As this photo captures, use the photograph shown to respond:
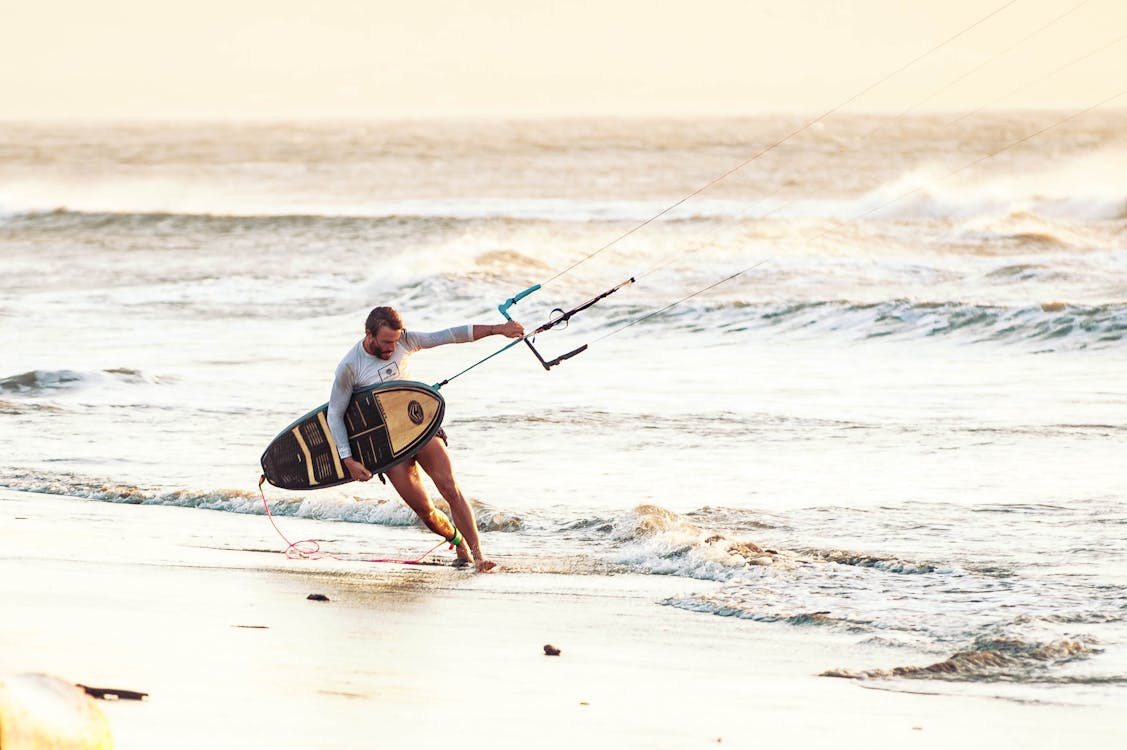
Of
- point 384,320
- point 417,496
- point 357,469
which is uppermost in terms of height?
point 384,320

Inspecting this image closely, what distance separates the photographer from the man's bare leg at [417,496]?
7.73 meters

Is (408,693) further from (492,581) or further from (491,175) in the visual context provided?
(491,175)

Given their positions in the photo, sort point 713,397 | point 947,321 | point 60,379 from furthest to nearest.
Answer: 1. point 947,321
2. point 60,379
3. point 713,397

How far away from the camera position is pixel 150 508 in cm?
937

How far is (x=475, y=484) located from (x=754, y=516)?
208cm

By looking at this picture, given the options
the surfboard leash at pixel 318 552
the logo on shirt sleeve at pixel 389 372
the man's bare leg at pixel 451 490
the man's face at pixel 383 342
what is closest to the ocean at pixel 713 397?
the surfboard leash at pixel 318 552

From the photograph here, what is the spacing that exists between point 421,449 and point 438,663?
2.06 meters

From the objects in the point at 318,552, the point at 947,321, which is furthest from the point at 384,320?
the point at 947,321

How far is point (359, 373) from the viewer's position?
25.3 ft

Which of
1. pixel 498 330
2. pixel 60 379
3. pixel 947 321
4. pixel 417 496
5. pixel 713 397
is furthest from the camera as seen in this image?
pixel 947 321

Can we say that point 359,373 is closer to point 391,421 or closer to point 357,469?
point 391,421

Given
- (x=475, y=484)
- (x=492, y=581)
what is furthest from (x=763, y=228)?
(x=492, y=581)

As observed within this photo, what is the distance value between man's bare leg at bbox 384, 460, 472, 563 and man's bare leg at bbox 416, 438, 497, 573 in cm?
4

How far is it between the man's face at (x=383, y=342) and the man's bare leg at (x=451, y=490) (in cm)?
49
